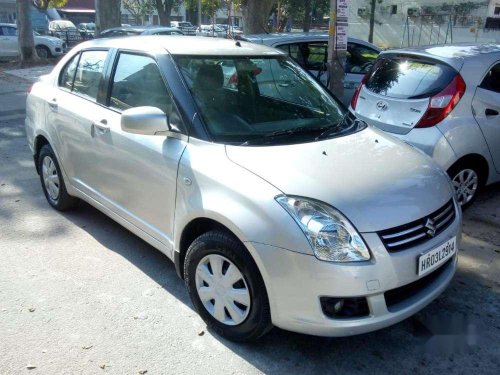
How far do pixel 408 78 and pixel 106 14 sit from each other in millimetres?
14193

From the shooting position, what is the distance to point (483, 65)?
4.82 metres

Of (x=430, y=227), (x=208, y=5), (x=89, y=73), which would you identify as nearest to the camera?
(x=430, y=227)

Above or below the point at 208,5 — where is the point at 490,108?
below

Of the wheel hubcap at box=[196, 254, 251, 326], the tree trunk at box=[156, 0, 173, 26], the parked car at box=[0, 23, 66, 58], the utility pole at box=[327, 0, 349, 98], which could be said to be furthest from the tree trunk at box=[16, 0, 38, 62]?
the tree trunk at box=[156, 0, 173, 26]

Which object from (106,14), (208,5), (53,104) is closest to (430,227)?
(53,104)

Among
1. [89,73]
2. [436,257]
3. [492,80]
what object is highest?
[89,73]

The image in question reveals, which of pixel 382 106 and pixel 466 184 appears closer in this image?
pixel 466 184

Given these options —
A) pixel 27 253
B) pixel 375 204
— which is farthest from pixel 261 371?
pixel 27 253

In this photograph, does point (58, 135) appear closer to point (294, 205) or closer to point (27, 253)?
point (27, 253)

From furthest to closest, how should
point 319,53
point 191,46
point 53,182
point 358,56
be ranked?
1. point 358,56
2. point 319,53
3. point 53,182
4. point 191,46

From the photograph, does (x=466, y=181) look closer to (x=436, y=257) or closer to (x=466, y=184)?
(x=466, y=184)

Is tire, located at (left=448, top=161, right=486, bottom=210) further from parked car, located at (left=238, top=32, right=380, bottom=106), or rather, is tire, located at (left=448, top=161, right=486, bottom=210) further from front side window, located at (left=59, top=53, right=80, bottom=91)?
front side window, located at (left=59, top=53, right=80, bottom=91)

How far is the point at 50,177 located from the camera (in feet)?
15.8

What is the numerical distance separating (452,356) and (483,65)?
3.12m
